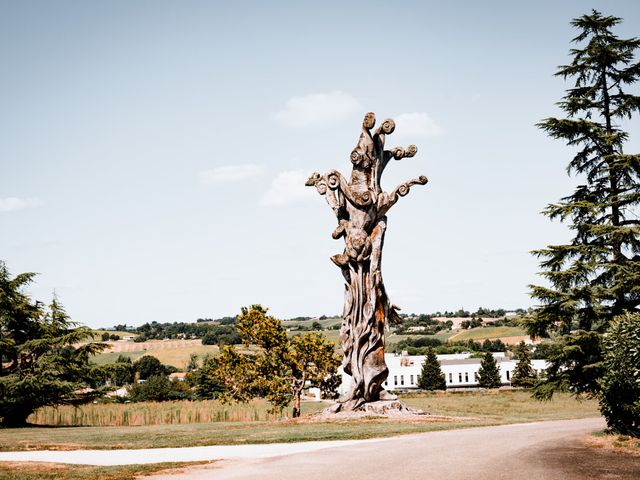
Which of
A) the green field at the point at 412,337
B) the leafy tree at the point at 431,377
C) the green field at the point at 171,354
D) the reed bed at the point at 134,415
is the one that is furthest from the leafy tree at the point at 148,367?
the reed bed at the point at 134,415

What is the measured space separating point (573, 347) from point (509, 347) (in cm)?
11495

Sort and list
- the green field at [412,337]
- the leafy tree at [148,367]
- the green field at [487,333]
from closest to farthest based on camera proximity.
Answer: the leafy tree at [148,367] < the green field at [487,333] < the green field at [412,337]

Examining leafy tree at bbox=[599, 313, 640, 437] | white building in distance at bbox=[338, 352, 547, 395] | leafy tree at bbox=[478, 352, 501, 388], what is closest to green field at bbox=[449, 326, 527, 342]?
white building in distance at bbox=[338, 352, 547, 395]

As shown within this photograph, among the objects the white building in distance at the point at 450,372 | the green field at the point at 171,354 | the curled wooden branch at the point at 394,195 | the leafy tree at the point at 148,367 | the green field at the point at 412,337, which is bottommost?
the white building in distance at the point at 450,372

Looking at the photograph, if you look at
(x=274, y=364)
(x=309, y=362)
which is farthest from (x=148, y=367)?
(x=309, y=362)

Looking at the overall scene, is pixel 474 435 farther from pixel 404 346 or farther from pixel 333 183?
pixel 404 346

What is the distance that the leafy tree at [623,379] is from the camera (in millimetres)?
12211

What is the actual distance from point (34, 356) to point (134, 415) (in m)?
4.92

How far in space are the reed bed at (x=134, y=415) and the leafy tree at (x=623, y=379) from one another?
17238mm

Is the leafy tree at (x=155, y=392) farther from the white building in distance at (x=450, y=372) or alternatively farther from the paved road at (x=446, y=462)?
the paved road at (x=446, y=462)

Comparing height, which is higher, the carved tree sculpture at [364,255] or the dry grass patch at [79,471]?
the carved tree sculpture at [364,255]

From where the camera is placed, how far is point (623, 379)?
12375 mm

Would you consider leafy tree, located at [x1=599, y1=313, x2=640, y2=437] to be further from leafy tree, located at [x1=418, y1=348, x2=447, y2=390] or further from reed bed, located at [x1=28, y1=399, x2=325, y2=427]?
leafy tree, located at [x1=418, y1=348, x2=447, y2=390]

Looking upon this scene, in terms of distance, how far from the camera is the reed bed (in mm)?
26016
